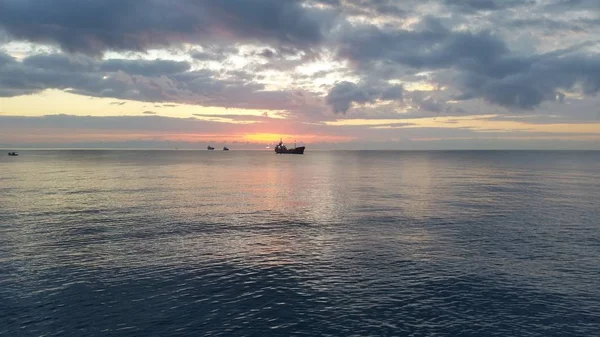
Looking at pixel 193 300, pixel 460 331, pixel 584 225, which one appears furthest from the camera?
pixel 584 225

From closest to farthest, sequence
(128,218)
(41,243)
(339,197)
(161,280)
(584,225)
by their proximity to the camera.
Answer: (161,280) < (41,243) < (584,225) < (128,218) < (339,197)

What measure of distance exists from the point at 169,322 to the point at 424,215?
186ft

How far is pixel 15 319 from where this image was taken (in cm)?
3234

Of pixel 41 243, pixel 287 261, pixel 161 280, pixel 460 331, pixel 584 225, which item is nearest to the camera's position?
pixel 460 331

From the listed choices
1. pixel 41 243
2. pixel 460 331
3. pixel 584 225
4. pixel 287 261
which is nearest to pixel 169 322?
pixel 287 261

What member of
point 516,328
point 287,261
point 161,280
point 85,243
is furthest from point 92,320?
point 516,328

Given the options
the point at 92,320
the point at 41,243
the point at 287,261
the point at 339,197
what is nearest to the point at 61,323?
the point at 92,320

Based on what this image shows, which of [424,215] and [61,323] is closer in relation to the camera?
[61,323]

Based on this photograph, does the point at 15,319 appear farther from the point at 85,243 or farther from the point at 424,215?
the point at 424,215

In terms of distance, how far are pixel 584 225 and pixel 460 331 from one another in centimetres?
4855

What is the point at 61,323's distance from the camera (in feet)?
105

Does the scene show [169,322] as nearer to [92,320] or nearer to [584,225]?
[92,320]

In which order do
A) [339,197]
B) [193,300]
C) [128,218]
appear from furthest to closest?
[339,197] → [128,218] → [193,300]

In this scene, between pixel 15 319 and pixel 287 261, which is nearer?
pixel 15 319
